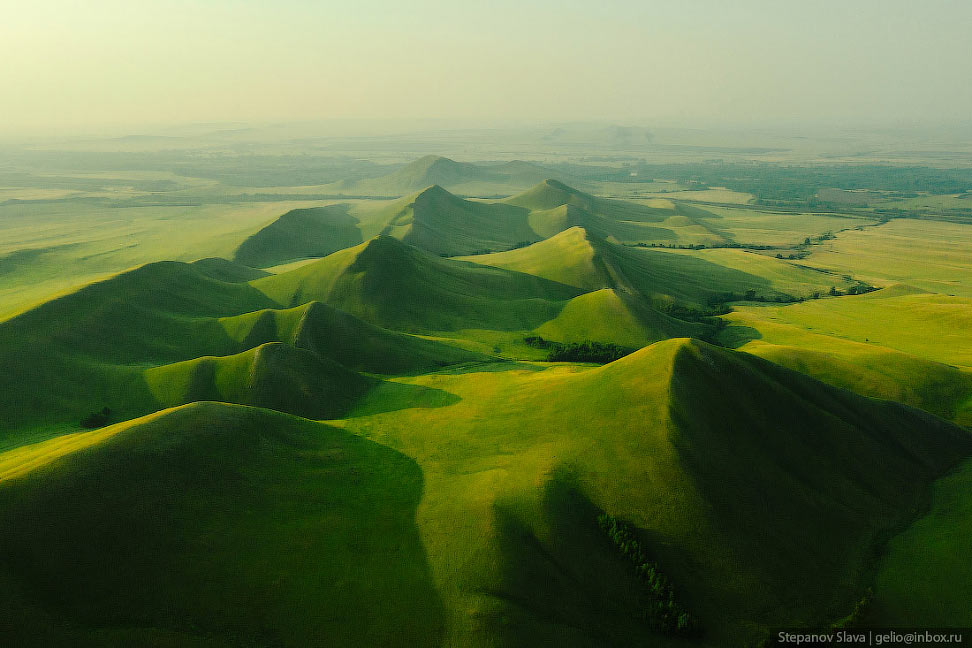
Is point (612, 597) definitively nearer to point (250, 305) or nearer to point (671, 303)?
point (250, 305)

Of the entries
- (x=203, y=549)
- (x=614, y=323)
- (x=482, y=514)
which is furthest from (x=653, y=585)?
(x=614, y=323)

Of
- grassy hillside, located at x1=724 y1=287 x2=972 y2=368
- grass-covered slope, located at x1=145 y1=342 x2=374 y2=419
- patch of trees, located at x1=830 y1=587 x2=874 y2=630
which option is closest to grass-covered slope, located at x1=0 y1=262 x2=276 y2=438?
grass-covered slope, located at x1=145 y1=342 x2=374 y2=419

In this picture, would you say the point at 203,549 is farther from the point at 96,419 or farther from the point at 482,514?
the point at 96,419

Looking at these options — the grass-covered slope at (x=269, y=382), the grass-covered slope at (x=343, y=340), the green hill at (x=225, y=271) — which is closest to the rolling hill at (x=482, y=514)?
the grass-covered slope at (x=269, y=382)

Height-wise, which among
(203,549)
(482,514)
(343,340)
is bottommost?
(343,340)

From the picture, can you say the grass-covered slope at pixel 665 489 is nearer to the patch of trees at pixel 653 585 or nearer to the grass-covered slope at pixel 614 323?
the patch of trees at pixel 653 585

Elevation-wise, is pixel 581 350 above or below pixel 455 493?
below

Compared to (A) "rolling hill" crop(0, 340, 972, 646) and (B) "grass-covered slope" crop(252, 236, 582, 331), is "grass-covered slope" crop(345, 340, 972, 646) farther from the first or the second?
(B) "grass-covered slope" crop(252, 236, 582, 331)
